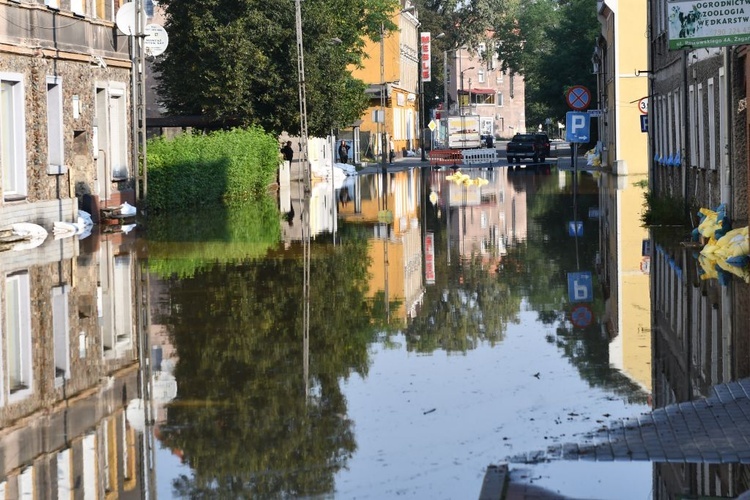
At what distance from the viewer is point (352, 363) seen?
11.2 m

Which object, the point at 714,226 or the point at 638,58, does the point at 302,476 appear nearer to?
the point at 714,226

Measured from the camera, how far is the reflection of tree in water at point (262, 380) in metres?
7.50

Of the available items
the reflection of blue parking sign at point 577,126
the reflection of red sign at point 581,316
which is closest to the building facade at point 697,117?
the reflection of blue parking sign at point 577,126

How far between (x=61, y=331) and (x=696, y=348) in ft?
19.4

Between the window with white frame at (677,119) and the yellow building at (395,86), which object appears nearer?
the window with white frame at (677,119)

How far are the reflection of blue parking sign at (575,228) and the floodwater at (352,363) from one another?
91.3 inches

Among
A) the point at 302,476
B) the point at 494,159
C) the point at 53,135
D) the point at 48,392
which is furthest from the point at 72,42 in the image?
the point at 494,159

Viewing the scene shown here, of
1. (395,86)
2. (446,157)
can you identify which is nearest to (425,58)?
(395,86)

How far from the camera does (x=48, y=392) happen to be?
1004 centimetres

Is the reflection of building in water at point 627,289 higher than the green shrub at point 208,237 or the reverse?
the reverse

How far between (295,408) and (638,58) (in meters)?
49.0

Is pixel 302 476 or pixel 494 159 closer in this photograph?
pixel 302 476

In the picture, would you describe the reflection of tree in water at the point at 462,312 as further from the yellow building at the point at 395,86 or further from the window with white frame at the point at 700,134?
the yellow building at the point at 395,86

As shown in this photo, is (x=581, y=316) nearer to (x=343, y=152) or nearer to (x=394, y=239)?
(x=394, y=239)
